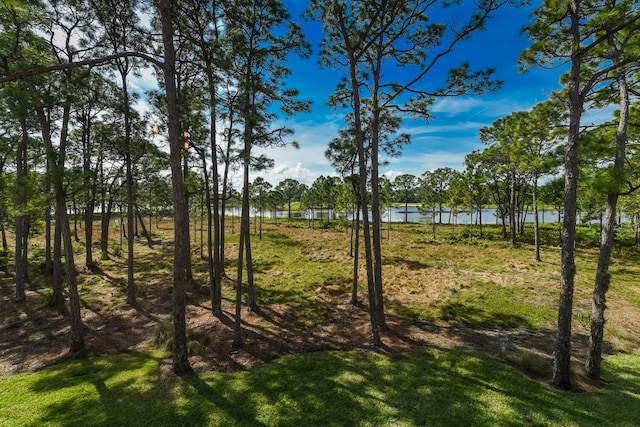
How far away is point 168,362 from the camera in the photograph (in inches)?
300

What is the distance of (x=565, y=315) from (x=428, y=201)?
3450cm

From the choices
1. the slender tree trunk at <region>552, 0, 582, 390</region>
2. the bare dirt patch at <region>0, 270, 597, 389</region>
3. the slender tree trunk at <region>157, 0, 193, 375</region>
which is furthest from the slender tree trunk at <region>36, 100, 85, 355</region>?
the slender tree trunk at <region>552, 0, 582, 390</region>

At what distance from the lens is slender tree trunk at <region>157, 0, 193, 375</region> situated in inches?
261

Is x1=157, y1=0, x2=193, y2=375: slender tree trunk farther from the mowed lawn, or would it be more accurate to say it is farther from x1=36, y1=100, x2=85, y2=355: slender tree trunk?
x1=36, y1=100, x2=85, y2=355: slender tree trunk

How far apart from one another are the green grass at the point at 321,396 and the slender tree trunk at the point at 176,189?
30.2 inches

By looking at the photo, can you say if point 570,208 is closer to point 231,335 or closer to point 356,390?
point 356,390

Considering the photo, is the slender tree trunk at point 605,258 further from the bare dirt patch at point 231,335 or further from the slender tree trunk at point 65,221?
the slender tree trunk at point 65,221

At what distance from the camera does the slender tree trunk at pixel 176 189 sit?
6633mm

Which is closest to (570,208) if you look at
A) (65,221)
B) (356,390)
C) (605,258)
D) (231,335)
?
(605,258)

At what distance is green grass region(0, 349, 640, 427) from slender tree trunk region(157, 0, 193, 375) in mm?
766

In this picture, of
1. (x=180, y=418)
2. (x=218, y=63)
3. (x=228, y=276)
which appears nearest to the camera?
(x=180, y=418)

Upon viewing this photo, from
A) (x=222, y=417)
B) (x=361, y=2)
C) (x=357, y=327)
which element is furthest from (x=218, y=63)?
(x=357, y=327)

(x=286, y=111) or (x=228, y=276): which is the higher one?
(x=286, y=111)

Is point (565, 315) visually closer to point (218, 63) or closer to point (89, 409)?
point (89, 409)
